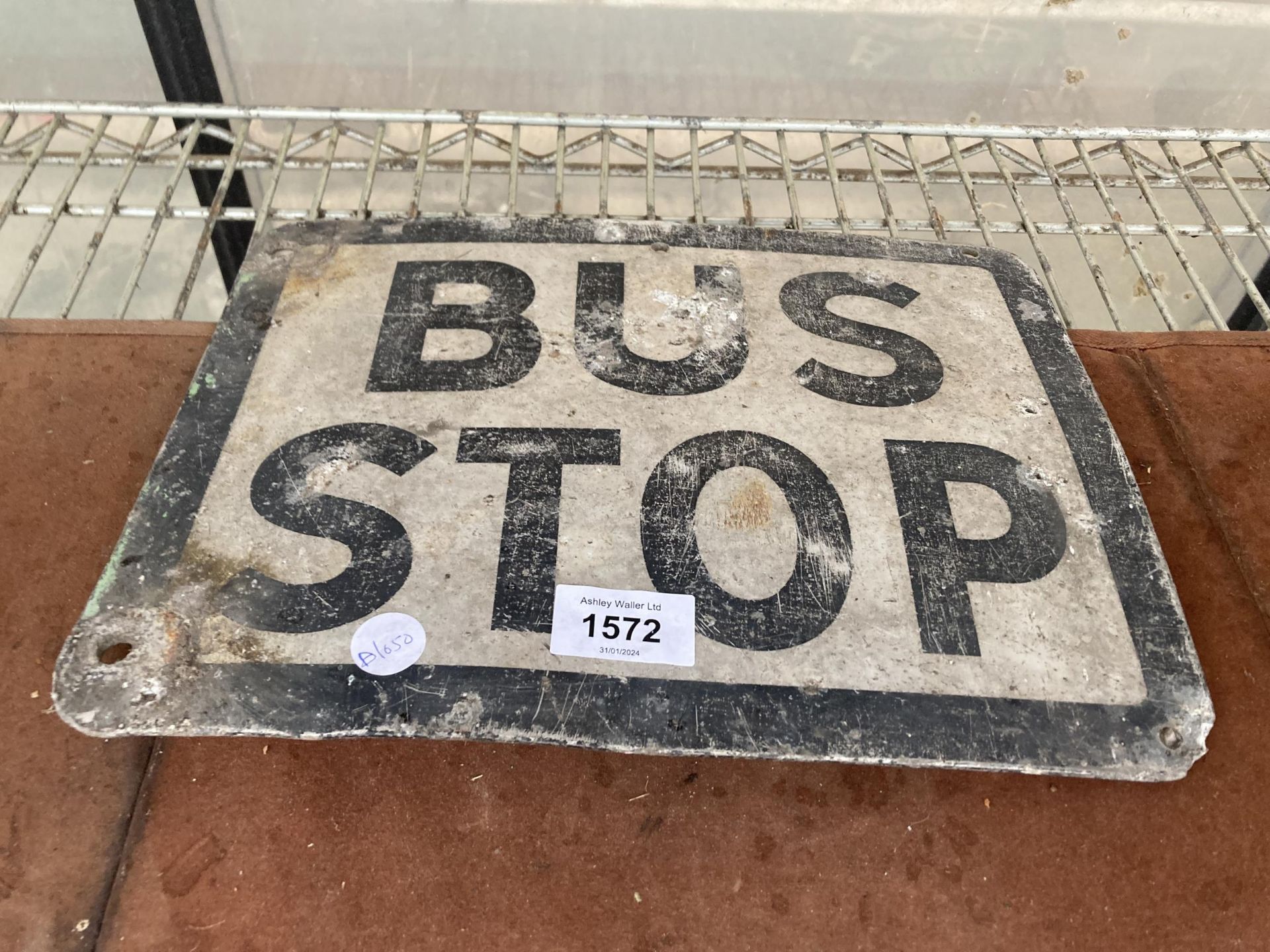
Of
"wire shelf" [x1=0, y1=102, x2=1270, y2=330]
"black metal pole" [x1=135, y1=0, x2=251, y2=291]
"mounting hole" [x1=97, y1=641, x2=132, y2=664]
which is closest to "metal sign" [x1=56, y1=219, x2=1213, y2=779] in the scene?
"mounting hole" [x1=97, y1=641, x2=132, y2=664]

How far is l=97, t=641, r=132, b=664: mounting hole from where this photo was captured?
2.32 ft

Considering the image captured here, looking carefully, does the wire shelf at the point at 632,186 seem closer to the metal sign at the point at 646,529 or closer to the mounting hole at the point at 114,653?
the metal sign at the point at 646,529

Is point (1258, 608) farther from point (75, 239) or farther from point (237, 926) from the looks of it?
point (75, 239)

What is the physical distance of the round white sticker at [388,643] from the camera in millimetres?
710

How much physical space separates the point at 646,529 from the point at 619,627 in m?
0.11

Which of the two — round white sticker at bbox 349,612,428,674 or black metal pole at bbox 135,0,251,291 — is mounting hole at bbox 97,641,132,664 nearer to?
round white sticker at bbox 349,612,428,674

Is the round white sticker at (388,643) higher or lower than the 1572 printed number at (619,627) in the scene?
lower

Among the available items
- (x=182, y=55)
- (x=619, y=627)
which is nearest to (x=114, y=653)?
(x=619, y=627)

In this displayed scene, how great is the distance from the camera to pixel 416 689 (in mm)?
698

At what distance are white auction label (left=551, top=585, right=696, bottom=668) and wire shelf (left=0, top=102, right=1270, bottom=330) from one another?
2.05ft

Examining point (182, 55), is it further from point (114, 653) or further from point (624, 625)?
point (624, 625)

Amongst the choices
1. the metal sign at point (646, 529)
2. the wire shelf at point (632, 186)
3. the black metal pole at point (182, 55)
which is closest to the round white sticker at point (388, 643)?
the metal sign at point (646, 529)

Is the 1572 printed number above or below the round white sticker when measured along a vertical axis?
above

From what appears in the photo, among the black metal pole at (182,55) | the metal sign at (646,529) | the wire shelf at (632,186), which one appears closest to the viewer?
the metal sign at (646,529)
